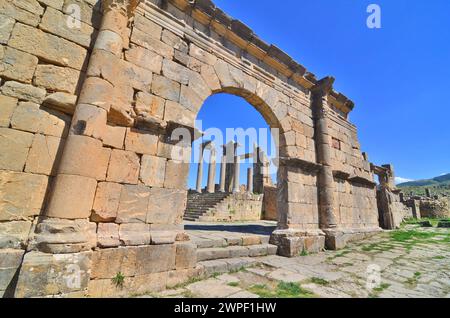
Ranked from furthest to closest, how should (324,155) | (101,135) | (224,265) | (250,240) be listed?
(324,155), (250,240), (224,265), (101,135)

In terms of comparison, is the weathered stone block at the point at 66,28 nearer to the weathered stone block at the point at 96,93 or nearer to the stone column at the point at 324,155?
the weathered stone block at the point at 96,93

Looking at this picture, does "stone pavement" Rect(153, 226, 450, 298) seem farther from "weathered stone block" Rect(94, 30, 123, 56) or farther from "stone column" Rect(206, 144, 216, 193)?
"stone column" Rect(206, 144, 216, 193)

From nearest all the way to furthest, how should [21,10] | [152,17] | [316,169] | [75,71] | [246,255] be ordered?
1. [21,10]
2. [75,71]
3. [152,17]
4. [246,255]
5. [316,169]

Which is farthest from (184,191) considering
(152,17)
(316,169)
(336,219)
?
(336,219)

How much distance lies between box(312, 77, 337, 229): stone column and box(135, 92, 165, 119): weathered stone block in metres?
4.79

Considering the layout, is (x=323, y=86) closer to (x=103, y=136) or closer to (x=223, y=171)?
(x=103, y=136)

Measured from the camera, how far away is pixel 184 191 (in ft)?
12.9

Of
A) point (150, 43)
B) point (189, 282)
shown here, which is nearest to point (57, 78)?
point (150, 43)

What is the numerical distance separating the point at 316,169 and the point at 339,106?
352 cm

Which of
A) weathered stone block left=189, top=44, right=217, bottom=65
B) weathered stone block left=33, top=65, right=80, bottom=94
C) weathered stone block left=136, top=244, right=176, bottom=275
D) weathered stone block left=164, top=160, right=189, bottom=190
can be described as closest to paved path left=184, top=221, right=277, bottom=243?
weathered stone block left=136, top=244, right=176, bottom=275

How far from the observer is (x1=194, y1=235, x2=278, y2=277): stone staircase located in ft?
12.6

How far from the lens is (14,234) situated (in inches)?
102

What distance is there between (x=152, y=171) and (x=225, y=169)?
19.8 meters
